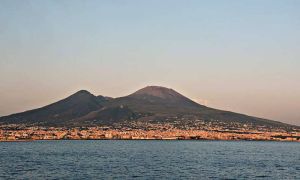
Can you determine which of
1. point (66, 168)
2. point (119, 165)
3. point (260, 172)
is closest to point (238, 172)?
point (260, 172)

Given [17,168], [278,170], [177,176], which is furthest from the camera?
[278,170]

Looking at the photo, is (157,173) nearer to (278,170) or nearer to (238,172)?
(238,172)

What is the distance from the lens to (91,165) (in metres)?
123

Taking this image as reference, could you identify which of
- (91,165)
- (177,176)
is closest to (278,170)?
(177,176)

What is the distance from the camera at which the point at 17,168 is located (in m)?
111

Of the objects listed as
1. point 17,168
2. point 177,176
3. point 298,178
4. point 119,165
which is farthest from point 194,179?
point 17,168

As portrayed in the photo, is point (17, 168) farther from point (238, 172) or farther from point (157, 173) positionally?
point (238, 172)

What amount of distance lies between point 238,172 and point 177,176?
17.6 meters

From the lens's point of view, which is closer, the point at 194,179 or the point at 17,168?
the point at 194,179

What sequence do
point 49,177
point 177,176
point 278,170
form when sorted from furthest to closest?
point 278,170 < point 177,176 < point 49,177

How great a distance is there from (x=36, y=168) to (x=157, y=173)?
27.9m

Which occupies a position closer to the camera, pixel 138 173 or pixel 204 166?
pixel 138 173

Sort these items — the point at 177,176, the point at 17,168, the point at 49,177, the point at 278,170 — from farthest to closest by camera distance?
the point at 278,170 → the point at 17,168 → the point at 177,176 → the point at 49,177

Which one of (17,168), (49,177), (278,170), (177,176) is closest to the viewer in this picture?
(49,177)
